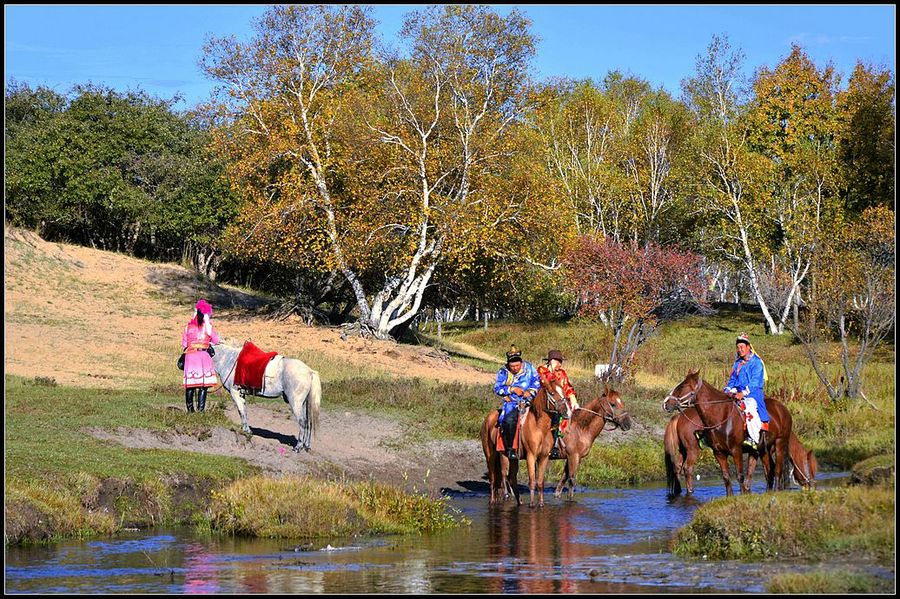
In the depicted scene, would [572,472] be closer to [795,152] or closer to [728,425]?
[728,425]

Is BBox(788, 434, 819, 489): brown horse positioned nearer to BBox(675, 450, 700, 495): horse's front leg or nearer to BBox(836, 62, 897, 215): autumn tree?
BBox(675, 450, 700, 495): horse's front leg

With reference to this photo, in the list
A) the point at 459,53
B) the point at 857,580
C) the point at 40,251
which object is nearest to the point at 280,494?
the point at 857,580

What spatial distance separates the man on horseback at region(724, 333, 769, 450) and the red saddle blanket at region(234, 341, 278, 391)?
8.81m

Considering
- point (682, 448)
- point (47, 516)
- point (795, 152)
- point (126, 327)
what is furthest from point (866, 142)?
point (47, 516)

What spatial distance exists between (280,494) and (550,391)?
532cm

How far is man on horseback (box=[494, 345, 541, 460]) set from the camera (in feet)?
65.2

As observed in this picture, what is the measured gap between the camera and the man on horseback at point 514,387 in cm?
1986

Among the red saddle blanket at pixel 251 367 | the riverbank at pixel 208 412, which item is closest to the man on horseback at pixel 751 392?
the riverbank at pixel 208 412

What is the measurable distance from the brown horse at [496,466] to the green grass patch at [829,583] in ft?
30.1

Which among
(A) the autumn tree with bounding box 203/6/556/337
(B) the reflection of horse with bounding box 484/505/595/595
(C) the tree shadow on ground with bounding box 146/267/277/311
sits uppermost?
(A) the autumn tree with bounding box 203/6/556/337

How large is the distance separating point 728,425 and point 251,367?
914 centimetres

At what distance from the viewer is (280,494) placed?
1777 cm

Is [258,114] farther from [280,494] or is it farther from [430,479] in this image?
[280,494]

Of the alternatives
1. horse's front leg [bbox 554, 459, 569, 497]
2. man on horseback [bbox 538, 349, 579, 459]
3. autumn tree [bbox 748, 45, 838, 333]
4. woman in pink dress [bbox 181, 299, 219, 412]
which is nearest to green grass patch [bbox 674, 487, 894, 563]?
man on horseback [bbox 538, 349, 579, 459]
